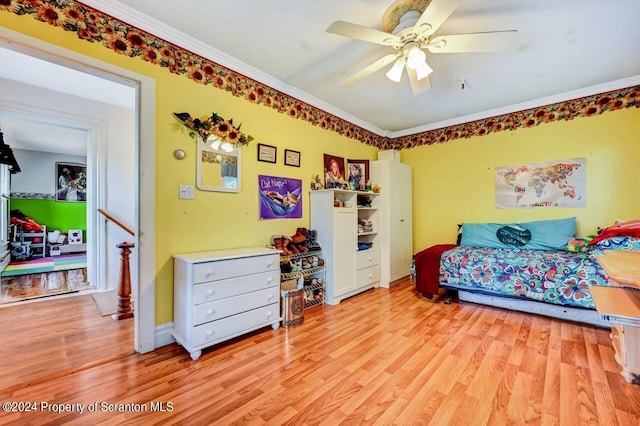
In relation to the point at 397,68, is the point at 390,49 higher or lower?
higher

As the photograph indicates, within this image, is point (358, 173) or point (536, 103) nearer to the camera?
point (536, 103)

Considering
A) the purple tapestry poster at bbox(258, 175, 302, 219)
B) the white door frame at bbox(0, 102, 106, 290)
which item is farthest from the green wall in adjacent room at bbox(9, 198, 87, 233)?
the purple tapestry poster at bbox(258, 175, 302, 219)

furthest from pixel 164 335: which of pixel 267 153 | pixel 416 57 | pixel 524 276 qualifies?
pixel 524 276

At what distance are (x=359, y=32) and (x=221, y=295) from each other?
203 centimetres

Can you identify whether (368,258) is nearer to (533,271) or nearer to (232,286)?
(533,271)

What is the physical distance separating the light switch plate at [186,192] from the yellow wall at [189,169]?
35 mm

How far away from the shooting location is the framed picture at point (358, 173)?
146 inches

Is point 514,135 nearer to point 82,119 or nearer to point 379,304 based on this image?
point 379,304

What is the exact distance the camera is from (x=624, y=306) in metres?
1.26

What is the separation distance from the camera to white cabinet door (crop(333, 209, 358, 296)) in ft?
9.83

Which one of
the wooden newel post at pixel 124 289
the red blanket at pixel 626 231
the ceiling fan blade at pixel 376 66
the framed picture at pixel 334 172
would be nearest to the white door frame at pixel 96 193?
the wooden newel post at pixel 124 289

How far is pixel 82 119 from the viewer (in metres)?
3.13

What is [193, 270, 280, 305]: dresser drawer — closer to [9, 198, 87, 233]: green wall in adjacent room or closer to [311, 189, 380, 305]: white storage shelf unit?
[311, 189, 380, 305]: white storage shelf unit

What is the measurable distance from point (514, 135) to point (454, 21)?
2277 mm
